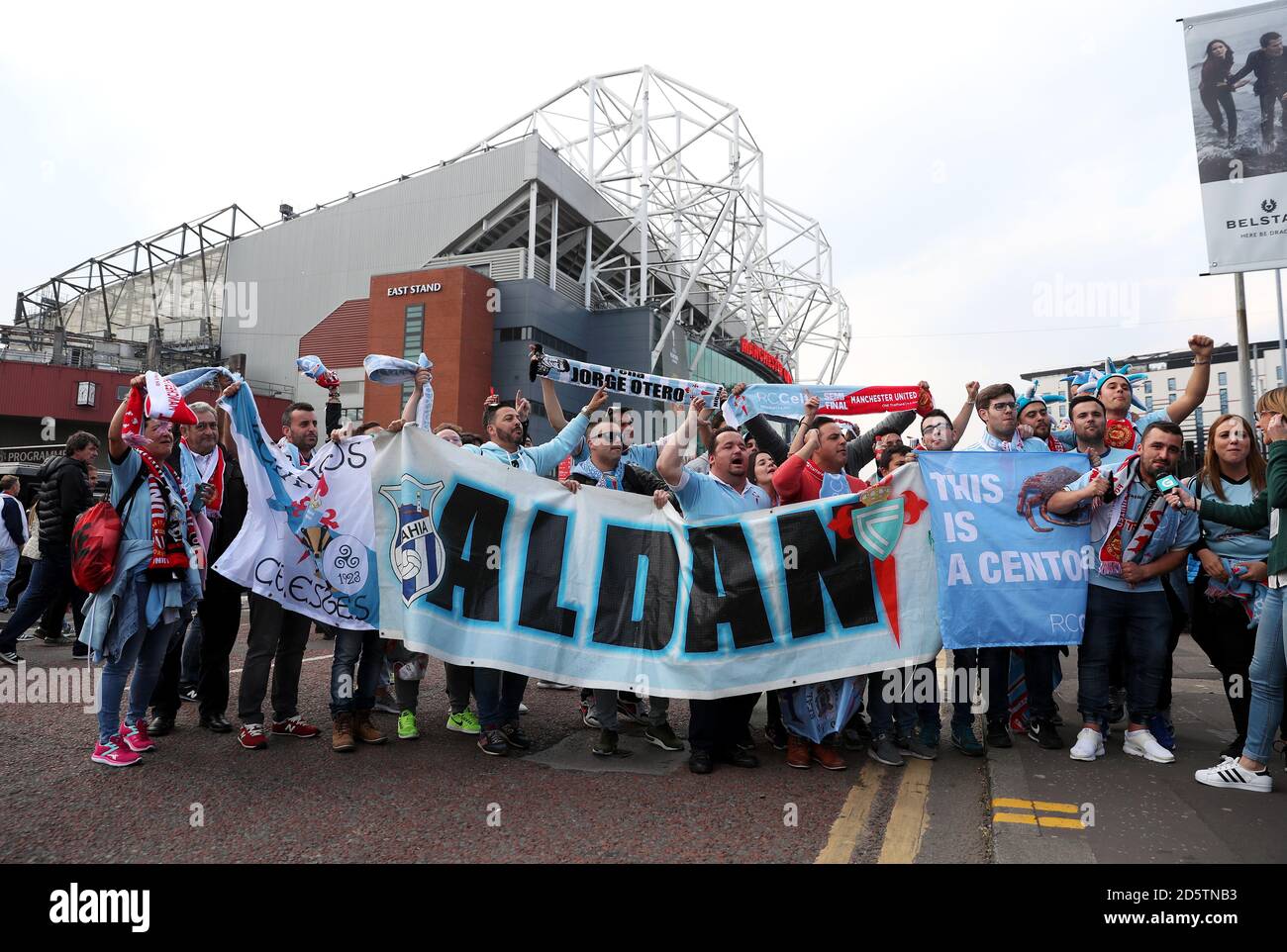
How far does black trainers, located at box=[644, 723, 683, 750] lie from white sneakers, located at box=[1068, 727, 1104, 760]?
2.28 meters

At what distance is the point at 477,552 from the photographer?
4703mm

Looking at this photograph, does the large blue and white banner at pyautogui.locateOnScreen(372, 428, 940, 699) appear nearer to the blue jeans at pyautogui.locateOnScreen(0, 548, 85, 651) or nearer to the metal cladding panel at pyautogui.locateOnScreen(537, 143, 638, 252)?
the blue jeans at pyautogui.locateOnScreen(0, 548, 85, 651)

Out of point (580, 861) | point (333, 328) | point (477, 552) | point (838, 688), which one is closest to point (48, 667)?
point (477, 552)

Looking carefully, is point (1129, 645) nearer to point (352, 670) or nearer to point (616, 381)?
point (616, 381)

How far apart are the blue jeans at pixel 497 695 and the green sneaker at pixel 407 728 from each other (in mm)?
542

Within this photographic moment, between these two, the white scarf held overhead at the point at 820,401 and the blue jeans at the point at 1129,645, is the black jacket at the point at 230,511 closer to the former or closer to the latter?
the white scarf held overhead at the point at 820,401

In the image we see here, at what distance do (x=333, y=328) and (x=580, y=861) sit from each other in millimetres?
44405

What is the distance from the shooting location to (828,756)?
4297mm

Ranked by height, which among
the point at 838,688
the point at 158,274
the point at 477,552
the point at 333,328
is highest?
the point at 158,274

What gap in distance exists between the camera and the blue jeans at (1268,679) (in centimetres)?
378

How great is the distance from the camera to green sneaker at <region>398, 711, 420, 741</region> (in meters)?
4.71
